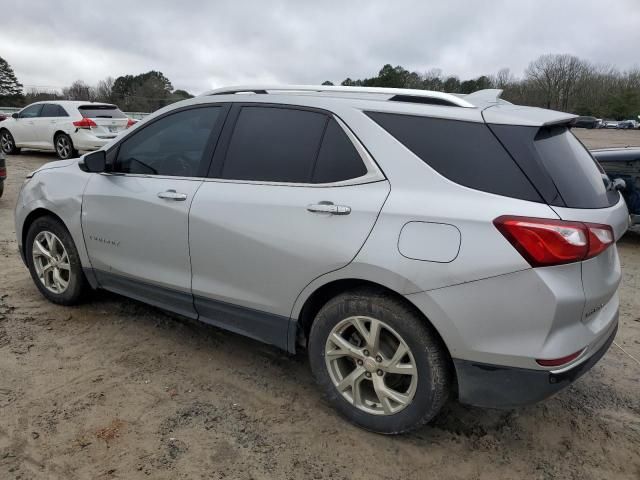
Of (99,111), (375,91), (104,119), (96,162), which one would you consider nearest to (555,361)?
(375,91)

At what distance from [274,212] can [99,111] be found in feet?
39.5

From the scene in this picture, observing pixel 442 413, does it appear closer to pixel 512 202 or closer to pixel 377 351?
pixel 377 351

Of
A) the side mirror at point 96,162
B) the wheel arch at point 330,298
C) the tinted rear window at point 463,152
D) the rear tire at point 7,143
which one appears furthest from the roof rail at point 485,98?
the rear tire at point 7,143

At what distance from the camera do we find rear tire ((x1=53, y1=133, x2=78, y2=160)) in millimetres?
12914

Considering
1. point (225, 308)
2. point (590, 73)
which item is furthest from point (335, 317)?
point (590, 73)

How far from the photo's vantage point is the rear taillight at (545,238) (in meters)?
2.13

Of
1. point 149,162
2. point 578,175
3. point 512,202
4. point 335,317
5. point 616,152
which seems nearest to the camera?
point 512,202

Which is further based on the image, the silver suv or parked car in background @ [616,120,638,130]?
parked car in background @ [616,120,638,130]

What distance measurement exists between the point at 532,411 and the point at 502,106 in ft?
5.67

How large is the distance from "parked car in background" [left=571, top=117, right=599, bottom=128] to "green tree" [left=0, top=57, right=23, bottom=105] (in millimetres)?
62666

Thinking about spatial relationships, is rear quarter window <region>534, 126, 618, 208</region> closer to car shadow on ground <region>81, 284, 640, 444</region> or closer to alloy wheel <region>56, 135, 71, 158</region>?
car shadow on ground <region>81, 284, 640, 444</region>

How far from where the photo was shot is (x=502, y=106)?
2670 millimetres

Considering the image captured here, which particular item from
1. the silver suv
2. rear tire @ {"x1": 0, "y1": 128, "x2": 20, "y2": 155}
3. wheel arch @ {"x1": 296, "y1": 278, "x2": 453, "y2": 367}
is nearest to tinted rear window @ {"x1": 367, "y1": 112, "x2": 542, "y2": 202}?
the silver suv

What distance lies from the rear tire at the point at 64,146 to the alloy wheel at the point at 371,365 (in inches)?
483
